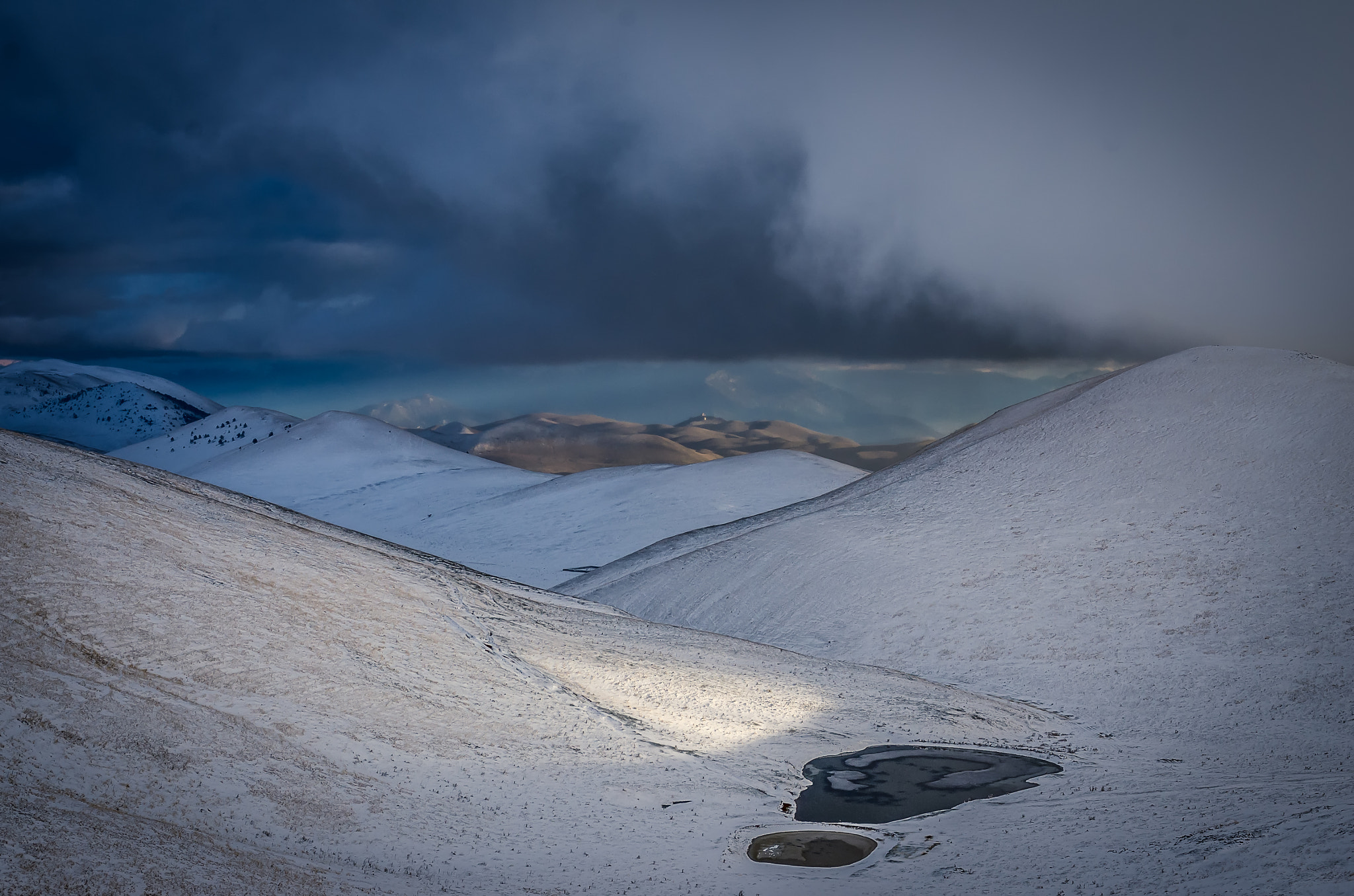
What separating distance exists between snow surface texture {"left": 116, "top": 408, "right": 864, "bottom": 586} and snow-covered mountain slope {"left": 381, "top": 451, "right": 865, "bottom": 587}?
0.11 metres

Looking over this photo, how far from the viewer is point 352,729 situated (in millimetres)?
13312

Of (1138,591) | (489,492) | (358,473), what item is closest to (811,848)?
(1138,591)

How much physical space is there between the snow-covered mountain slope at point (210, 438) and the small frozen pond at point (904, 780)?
3279 inches

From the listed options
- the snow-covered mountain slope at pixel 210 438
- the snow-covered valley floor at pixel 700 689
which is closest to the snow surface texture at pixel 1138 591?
the snow-covered valley floor at pixel 700 689

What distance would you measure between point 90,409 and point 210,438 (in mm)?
38431

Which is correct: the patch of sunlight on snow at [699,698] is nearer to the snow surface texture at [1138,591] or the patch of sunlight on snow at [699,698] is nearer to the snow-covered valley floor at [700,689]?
the snow-covered valley floor at [700,689]

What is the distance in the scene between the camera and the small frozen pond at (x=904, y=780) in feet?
44.7

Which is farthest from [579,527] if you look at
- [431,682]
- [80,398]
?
[80,398]

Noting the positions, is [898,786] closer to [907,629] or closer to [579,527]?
[907,629]

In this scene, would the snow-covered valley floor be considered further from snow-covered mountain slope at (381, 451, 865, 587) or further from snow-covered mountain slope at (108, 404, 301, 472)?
snow-covered mountain slope at (108, 404, 301, 472)

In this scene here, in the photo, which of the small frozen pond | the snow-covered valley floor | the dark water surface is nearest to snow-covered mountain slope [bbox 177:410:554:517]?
the snow-covered valley floor

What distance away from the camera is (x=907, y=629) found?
89.0 ft

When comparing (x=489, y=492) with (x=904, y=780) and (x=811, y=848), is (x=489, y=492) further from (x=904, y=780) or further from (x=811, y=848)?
(x=811, y=848)

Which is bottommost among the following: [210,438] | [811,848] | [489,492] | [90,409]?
[811,848]
